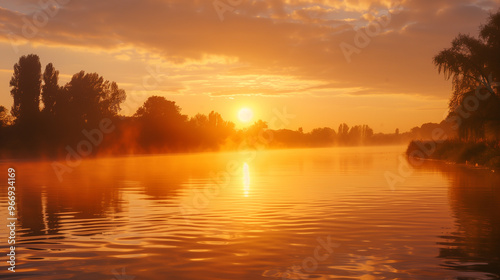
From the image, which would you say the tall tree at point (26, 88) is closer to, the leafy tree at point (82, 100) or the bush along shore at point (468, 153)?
the leafy tree at point (82, 100)

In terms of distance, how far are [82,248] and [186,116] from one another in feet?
492

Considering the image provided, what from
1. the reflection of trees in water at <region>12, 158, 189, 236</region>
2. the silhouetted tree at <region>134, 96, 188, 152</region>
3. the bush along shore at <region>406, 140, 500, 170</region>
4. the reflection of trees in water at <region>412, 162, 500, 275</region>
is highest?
the silhouetted tree at <region>134, 96, 188, 152</region>

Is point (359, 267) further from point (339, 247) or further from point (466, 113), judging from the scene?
point (466, 113)

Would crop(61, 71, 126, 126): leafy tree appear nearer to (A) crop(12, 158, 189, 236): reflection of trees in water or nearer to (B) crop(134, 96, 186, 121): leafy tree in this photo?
(B) crop(134, 96, 186, 121): leafy tree

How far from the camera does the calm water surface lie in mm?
10695

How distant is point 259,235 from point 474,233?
6.10 m

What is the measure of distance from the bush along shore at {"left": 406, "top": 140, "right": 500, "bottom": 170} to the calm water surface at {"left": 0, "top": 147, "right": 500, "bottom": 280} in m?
21.2

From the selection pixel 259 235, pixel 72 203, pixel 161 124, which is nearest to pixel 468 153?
pixel 72 203

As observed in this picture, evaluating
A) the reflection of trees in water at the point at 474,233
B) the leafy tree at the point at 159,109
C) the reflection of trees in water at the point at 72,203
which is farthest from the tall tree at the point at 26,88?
the reflection of trees in water at the point at 474,233

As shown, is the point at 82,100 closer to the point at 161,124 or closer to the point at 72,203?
the point at 161,124

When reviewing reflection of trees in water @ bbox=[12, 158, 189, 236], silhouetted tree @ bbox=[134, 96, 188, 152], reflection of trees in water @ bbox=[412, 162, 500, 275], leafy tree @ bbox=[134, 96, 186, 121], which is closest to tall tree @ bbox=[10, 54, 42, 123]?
silhouetted tree @ bbox=[134, 96, 188, 152]

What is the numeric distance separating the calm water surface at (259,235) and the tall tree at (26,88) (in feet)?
207

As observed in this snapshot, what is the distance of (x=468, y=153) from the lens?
54.8 metres

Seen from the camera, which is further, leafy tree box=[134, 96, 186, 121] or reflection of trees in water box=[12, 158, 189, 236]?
leafy tree box=[134, 96, 186, 121]
